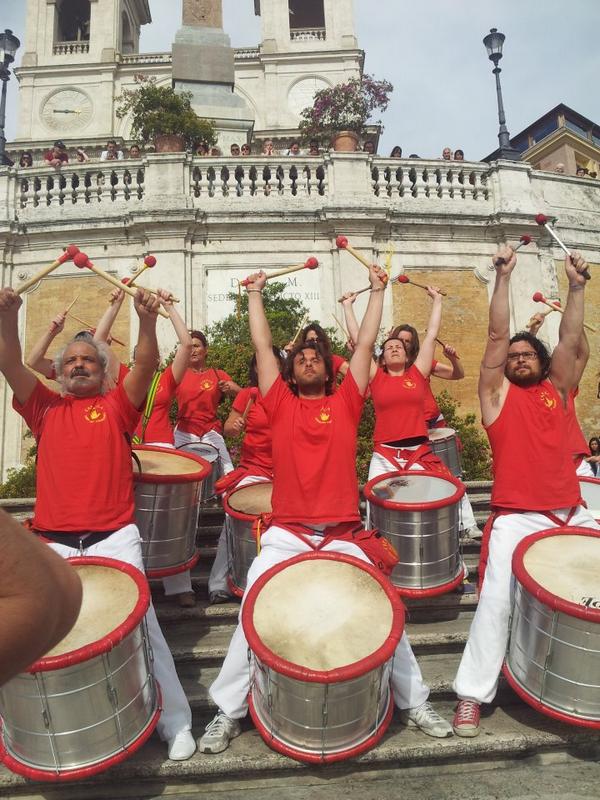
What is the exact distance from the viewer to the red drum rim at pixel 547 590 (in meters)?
2.87

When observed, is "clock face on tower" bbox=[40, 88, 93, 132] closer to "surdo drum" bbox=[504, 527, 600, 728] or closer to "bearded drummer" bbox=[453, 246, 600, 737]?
"bearded drummer" bbox=[453, 246, 600, 737]

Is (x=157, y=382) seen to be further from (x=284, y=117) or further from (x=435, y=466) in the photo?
(x=284, y=117)

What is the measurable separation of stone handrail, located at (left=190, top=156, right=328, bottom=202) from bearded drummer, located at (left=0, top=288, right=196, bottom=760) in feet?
33.6

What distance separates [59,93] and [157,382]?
32.5 m

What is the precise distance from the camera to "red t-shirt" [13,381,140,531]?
11.6 ft

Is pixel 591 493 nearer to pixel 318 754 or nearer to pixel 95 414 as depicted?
pixel 318 754

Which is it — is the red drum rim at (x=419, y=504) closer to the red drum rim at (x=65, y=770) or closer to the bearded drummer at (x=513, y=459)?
the bearded drummer at (x=513, y=459)

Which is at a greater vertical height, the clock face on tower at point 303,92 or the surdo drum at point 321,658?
the clock face on tower at point 303,92

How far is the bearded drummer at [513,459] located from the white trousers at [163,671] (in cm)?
150

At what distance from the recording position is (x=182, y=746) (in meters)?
Answer: 3.10

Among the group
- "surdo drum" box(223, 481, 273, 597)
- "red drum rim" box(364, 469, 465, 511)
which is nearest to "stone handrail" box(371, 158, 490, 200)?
"red drum rim" box(364, 469, 465, 511)

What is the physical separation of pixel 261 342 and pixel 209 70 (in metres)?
17.8

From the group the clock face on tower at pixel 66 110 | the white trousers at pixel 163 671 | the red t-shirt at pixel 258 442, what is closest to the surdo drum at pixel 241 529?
the red t-shirt at pixel 258 442

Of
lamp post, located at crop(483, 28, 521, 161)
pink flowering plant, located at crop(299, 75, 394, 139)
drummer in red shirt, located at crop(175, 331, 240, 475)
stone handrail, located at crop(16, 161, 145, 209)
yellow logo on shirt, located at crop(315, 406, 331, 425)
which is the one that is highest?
pink flowering plant, located at crop(299, 75, 394, 139)
